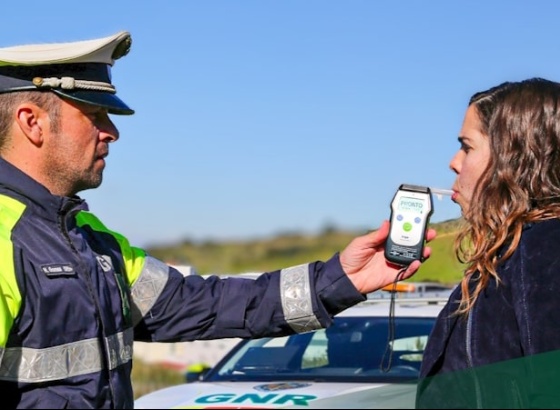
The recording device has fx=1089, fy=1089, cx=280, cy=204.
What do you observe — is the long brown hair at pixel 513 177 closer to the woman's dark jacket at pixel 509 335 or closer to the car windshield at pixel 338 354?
the woman's dark jacket at pixel 509 335

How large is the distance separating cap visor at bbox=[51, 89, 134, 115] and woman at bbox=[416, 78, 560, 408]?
0.97 meters

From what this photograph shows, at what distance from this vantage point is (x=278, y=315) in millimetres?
3363

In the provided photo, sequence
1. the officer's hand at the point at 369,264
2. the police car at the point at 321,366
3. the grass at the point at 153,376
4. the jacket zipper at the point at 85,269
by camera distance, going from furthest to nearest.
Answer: the grass at the point at 153,376 → the police car at the point at 321,366 → the officer's hand at the point at 369,264 → the jacket zipper at the point at 85,269

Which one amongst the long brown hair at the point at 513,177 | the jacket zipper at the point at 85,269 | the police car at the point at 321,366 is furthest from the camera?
the police car at the point at 321,366

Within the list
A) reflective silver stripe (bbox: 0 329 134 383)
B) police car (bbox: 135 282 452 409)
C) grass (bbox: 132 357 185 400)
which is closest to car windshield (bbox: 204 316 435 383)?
police car (bbox: 135 282 452 409)

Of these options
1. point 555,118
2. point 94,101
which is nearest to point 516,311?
point 555,118

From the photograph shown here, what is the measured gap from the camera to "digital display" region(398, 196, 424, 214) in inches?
118

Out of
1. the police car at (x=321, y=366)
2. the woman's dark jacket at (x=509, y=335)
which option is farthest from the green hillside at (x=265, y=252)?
the police car at (x=321, y=366)

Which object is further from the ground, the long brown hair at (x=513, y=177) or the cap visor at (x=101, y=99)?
the cap visor at (x=101, y=99)

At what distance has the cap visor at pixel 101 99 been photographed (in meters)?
3.01

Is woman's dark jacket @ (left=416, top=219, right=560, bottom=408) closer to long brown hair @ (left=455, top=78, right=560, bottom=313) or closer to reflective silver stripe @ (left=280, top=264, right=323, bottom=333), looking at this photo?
long brown hair @ (left=455, top=78, right=560, bottom=313)

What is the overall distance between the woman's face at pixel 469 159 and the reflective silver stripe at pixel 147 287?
100 centimetres

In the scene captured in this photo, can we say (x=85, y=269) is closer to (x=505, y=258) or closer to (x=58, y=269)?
(x=58, y=269)

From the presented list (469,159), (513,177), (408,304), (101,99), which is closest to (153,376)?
(408,304)
